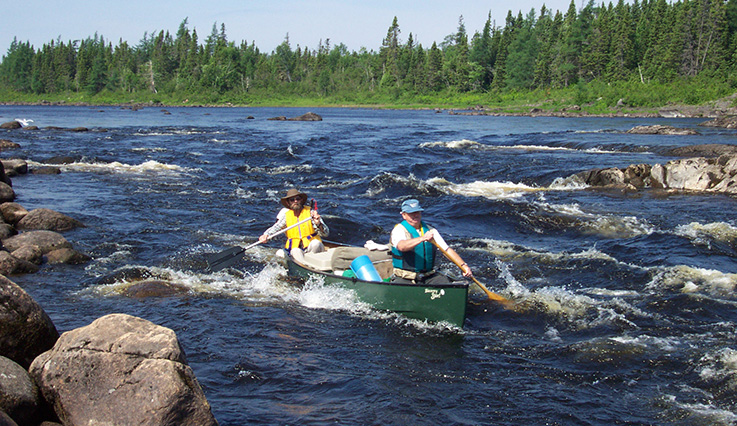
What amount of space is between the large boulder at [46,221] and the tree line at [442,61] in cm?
5450

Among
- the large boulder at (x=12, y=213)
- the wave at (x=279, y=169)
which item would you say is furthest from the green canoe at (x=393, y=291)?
the wave at (x=279, y=169)

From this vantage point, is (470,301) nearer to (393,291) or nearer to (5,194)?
(393,291)

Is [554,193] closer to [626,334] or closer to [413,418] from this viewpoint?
[626,334]

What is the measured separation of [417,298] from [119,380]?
168 inches

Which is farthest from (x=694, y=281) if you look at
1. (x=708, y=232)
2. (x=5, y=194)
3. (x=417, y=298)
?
(x=5, y=194)

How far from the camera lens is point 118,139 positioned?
31.8 meters

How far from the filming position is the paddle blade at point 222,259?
34.0ft

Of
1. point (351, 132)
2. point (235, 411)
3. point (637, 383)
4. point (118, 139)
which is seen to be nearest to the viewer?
point (235, 411)

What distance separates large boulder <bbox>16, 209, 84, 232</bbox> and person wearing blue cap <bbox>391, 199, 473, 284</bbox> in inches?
334

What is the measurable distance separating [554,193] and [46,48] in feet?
432

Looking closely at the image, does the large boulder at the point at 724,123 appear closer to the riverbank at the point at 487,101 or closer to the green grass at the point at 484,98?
the riverbank at the point at 487,101

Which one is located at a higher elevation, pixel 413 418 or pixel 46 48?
pixel 46 48

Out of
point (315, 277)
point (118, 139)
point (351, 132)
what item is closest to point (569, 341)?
point (315, 277)

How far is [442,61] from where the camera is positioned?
Result: 9419 centimetres
